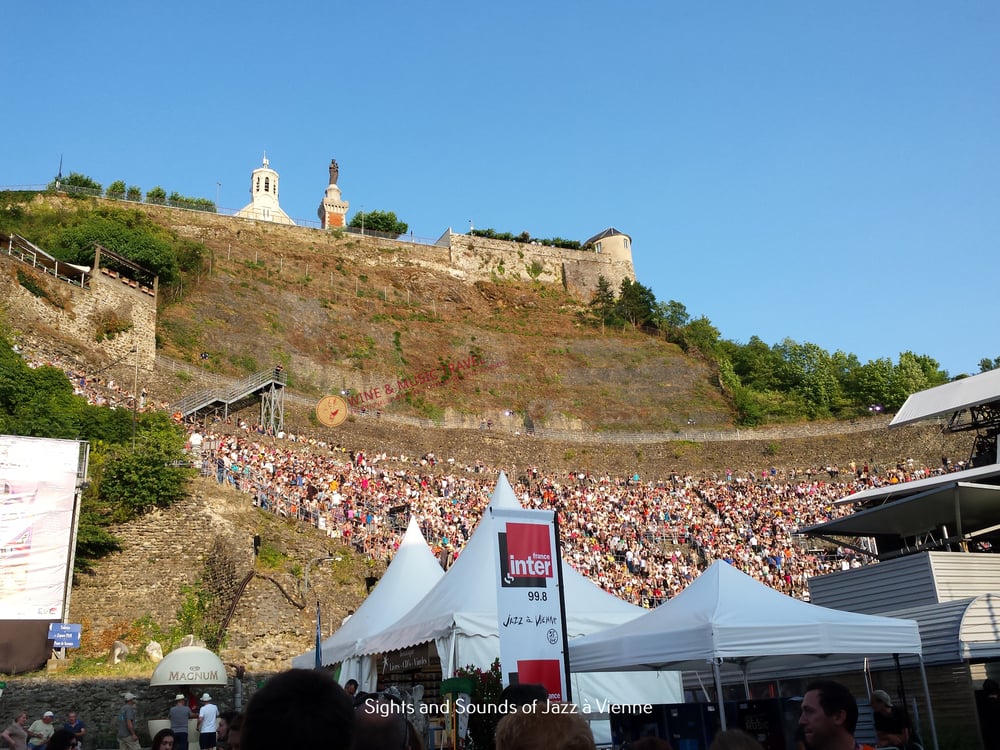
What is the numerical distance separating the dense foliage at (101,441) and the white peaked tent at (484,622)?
35.3ft

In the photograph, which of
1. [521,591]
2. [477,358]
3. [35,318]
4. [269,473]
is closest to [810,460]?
[477,358]

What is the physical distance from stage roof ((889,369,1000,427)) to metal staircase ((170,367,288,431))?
2253 centimetres

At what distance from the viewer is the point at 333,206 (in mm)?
68250

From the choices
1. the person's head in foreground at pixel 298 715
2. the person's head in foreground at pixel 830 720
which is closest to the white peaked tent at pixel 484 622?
the person's head in foreground at pixel 830 720

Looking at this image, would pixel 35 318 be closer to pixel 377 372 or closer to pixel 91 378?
pixel 91 378

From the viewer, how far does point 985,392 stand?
64.0 feet

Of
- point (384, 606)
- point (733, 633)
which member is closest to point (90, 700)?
point (384, 606)

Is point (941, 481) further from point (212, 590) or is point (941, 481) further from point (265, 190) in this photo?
point (265, 190)

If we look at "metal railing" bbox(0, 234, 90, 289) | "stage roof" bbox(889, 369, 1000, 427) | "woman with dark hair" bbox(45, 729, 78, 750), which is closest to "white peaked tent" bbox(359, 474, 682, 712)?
"woman with dark hair" bbox(45, 729, 78, 750)

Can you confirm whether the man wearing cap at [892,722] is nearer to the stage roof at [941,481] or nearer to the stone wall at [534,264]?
the stage roof at [941,481]

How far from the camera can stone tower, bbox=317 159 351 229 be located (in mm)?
66688

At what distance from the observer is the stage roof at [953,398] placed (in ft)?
63.9

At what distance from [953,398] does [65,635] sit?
1972cm

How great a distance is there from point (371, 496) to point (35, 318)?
44.9 feet
